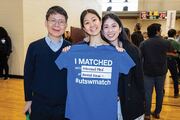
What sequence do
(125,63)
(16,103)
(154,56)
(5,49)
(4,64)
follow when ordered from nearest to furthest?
(125,63)
(154,56)
(16,103)
(5,49)
(4,64)

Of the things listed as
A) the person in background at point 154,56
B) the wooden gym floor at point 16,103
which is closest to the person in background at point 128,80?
the person in background at point 154,56

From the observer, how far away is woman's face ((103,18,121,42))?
225 cm

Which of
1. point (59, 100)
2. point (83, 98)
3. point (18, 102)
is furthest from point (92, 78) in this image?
point (18, 102)

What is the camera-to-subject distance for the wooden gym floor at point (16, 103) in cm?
481

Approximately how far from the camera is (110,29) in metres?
2.25

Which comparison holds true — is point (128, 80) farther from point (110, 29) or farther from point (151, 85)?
point (151, 85)

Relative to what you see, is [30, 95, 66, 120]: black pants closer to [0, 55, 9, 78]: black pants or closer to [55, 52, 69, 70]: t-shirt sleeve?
[55, 52, 69, 70]: t-shirt sleeve

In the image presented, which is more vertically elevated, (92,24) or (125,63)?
(92,24)

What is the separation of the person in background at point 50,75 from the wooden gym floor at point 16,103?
2426 millimetres

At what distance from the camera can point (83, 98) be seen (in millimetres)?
2215

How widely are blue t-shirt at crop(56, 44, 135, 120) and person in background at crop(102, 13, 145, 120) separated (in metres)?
0.07

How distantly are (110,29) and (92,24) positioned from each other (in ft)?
0.52

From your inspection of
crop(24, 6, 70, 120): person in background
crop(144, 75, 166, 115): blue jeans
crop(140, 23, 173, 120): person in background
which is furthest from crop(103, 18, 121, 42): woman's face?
crop(144, 75, 166, 115): blue jeans

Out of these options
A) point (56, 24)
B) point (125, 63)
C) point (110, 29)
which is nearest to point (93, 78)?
point (125, 63)
